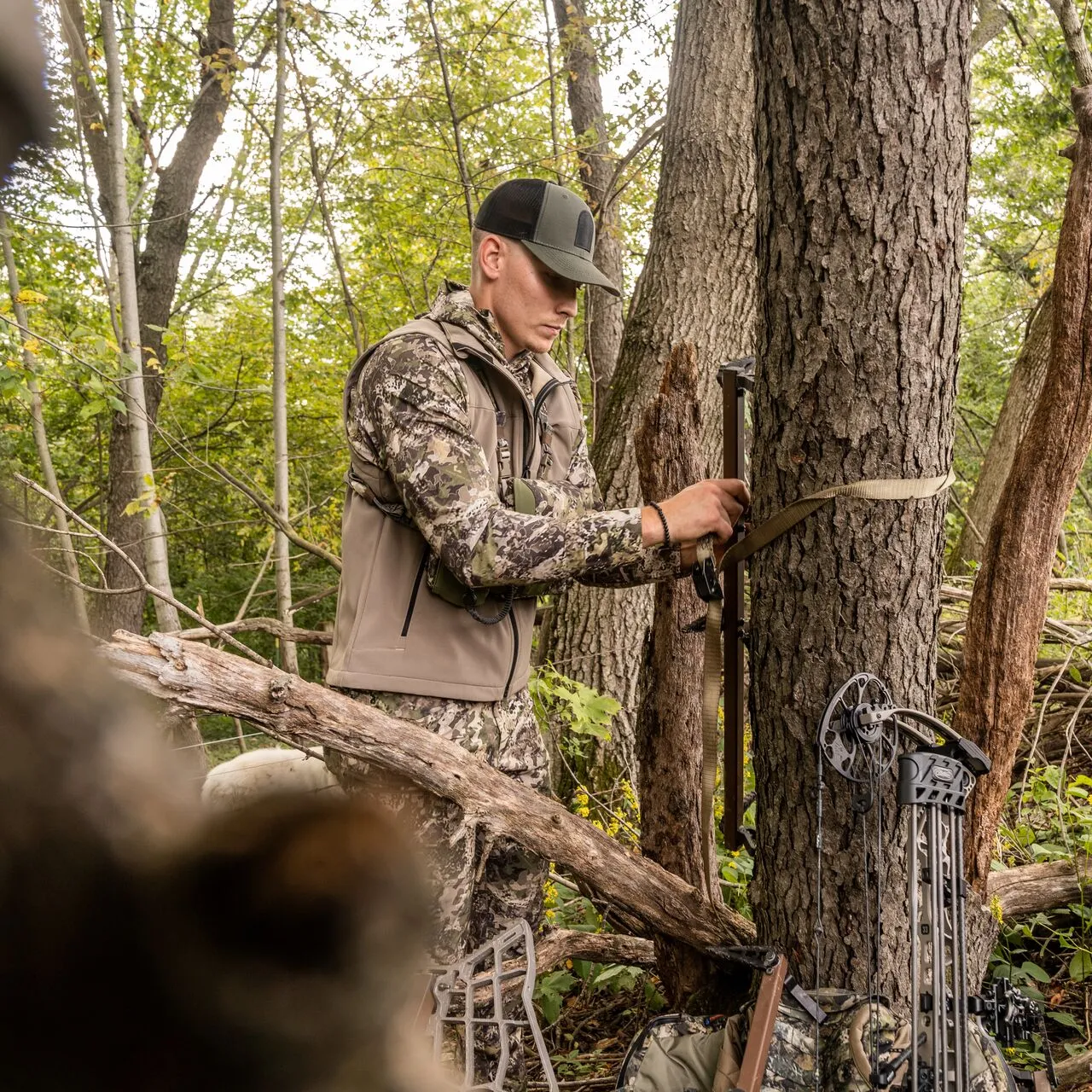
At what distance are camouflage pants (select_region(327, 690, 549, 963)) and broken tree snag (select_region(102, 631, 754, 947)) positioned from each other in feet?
0.47

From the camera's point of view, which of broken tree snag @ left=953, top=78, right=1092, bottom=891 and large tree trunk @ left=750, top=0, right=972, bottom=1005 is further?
broken tree snag @ left=953, top=78, right=1092, bottom=891

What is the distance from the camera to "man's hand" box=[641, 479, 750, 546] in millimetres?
2453

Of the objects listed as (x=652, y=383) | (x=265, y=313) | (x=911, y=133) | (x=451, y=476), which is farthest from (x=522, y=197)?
(x=265, y=313)

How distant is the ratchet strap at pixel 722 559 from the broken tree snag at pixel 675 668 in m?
0.20

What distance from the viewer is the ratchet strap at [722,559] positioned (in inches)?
81.4

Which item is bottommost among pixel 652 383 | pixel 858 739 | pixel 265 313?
pixel 858 739

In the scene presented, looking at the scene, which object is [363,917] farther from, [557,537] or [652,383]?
[652,383]

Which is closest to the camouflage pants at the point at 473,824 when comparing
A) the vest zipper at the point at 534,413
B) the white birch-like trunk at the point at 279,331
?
the vest zipper at the point at 534,413

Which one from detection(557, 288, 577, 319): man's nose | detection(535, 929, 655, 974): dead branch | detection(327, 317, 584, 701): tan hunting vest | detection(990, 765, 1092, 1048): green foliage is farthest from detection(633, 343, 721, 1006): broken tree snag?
detection(990, 765, 1092, 1048): green foliage

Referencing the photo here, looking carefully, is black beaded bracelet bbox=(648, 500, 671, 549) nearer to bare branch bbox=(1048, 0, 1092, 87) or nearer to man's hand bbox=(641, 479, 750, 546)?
man's hand bbox=(641, 479, 750, 546)

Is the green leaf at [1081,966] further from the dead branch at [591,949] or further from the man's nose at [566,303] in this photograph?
the man's nose at [566,303]

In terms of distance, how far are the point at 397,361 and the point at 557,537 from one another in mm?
581

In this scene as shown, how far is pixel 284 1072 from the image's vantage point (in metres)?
0.26

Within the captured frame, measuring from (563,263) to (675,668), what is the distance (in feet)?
4.15
